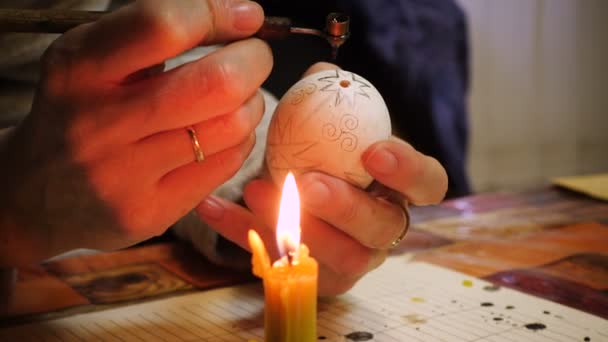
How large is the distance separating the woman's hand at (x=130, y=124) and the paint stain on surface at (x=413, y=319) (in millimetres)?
263

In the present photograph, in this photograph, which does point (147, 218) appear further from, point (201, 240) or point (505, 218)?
point (505, 218)

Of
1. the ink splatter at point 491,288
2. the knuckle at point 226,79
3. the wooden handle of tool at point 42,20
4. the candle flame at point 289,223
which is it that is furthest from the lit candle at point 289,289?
the ink splatter at point 491,288

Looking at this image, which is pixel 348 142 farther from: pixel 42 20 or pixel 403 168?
pixel 42 20

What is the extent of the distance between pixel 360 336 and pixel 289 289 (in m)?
0.22

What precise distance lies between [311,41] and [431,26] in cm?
42

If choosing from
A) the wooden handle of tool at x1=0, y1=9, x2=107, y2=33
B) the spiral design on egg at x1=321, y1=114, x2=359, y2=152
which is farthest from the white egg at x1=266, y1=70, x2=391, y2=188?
the wooden handle of tool at x1=0, y1=9, x2=107, y2=33

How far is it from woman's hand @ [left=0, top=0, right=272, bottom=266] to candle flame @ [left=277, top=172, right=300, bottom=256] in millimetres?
104

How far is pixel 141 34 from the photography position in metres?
0.56

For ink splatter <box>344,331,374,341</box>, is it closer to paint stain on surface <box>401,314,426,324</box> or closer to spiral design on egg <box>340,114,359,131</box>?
paint stain on surface <box>401,314,426,324</box>

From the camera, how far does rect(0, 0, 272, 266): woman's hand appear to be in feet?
1.88

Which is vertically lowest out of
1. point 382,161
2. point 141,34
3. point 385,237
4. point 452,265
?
point 452,265

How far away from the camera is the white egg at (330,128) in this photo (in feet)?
2.31

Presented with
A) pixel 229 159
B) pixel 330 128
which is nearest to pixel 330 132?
pixel 330 128

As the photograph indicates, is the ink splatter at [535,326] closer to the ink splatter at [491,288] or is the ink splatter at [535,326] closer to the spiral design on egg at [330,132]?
the ink splatter at [491,288]
